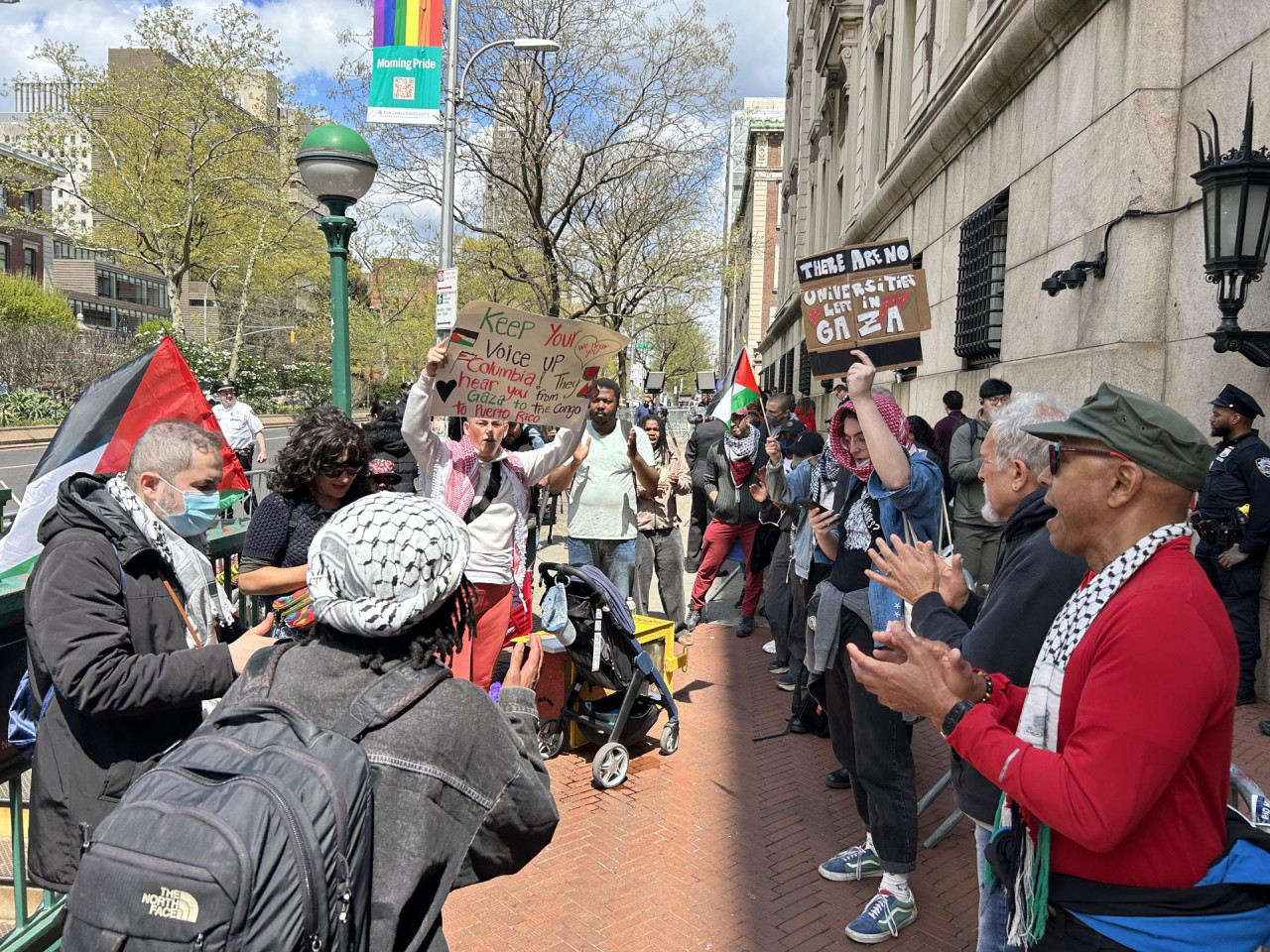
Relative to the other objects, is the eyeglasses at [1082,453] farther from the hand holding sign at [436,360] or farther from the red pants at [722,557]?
the red pants at [722,557]

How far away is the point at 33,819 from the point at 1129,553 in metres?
2.86

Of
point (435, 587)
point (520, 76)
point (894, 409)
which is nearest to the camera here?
point (435, 587)

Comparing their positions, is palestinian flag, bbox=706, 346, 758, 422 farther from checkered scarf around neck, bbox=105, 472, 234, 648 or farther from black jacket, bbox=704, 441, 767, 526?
checkered scarf around neck, bbox=105, 472, 234, 648

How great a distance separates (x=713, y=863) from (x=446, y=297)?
8146 mm

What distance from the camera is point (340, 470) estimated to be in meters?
3.93

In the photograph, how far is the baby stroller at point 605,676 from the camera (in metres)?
5.20

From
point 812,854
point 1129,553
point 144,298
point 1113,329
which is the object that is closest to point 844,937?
point 812,854

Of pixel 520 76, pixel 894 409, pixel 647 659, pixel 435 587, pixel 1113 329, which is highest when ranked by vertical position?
pixel 520 76

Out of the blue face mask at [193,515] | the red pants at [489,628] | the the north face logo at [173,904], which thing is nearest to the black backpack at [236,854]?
the the north face logo at [173,904]

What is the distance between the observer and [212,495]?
2.89 meters

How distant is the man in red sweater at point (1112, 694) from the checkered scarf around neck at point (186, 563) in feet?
6.41

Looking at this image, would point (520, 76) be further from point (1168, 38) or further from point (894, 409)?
point (894, 409)

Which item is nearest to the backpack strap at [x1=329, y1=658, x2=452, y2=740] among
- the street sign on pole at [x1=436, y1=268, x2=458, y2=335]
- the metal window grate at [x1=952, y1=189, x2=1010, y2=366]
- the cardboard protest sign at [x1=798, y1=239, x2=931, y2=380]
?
the cardboard protest sign at [x1=798, y1=239, x2=931, y2=380]

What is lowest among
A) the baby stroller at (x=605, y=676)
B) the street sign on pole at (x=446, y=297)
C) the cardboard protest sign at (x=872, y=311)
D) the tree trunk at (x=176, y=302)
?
the baby stroller at (x=605, y=676)
